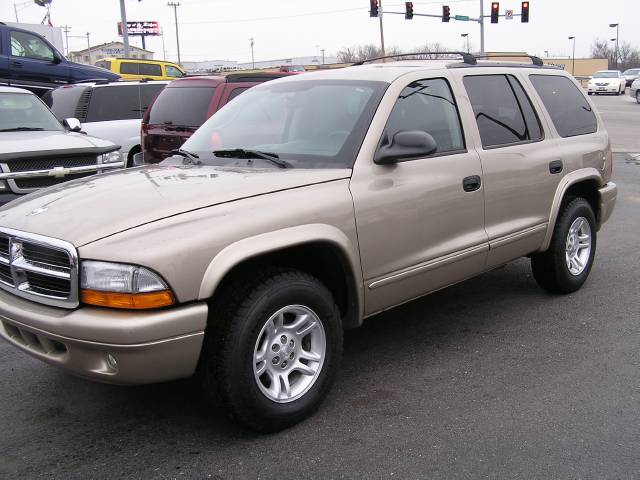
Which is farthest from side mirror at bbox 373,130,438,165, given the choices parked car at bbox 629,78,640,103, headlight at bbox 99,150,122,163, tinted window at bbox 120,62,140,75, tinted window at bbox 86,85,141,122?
parked car at bbox 629,78,640,103

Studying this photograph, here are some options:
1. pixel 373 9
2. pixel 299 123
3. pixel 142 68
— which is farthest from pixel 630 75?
pixel 299 123

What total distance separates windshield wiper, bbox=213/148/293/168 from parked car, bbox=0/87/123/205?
3.68 m

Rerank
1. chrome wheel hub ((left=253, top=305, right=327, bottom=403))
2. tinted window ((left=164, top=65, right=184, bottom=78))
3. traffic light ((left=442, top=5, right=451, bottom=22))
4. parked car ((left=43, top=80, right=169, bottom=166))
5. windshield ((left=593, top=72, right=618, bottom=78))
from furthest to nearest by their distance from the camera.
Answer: windshield ((left=593, top=72, right=618, bottom=78))
traffic light ((left=442, top=5, right=451, bottom=22))
tinted window ((left=164, top=65, right=184, bottom=78))
parked car ((left=43, top=80, right=169, bottom=166))
chrome wheel hub ((left=253, top=305, right=327, bottom=403))

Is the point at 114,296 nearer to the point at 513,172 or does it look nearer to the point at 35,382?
the point at 35,382

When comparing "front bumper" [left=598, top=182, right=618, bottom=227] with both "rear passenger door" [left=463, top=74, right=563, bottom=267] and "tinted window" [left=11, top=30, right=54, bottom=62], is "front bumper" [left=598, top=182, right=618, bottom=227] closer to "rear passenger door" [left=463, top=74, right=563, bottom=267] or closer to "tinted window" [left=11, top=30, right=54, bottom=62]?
"rear passenger door" [left=463, top=74, right=563, bottom=267]

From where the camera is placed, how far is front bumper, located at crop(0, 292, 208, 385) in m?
2.75

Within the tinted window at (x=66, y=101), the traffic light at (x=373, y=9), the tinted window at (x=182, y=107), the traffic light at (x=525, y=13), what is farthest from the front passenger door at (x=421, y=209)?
the traffic light at (x=525, y=13)

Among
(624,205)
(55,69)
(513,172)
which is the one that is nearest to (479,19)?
(55,69)

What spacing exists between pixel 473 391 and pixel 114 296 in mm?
2039

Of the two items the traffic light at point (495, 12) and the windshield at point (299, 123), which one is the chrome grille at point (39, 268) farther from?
the traffic light at point (495, 12)

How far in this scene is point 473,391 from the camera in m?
3.69

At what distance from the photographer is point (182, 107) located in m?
8.73

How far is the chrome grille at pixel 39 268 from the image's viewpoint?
2850mm

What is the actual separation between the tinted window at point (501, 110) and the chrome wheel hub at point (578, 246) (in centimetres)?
90
